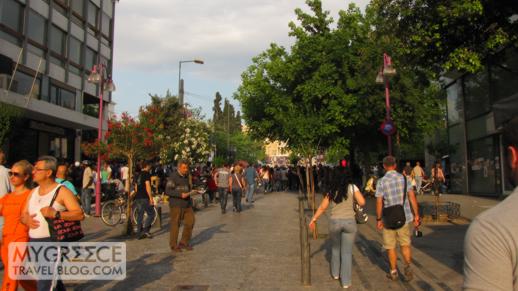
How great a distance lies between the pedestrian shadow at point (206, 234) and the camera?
10.4 metres

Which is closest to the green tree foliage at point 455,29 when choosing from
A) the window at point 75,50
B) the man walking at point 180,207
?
the man walking at point 180,207

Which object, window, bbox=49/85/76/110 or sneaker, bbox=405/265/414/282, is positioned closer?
sneaker, bbox=405/265/414/282

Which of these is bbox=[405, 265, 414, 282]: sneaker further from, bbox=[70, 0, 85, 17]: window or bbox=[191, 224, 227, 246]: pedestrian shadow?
bbox=[70, 0, 85, 17]: window

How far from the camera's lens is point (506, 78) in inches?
816

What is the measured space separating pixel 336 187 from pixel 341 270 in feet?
3.82

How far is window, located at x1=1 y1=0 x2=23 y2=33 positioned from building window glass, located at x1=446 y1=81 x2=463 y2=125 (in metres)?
24.0

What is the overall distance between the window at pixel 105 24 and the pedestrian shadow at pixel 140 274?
91.7 feet

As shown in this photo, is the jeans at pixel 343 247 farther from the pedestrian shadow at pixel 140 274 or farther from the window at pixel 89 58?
the window at pixel 89 58

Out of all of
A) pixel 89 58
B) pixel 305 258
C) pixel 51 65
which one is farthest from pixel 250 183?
pixel 89 58

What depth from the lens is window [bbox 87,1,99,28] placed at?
101 ft

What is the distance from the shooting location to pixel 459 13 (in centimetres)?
910

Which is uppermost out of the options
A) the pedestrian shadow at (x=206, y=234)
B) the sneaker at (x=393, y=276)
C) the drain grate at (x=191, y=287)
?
the pedestrian shadow at (x=206, y=234)

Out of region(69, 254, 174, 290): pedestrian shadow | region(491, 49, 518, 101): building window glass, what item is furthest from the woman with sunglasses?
region(491, 49, 518, 101): building window glass

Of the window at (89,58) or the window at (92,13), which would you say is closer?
the window at (89,58)
